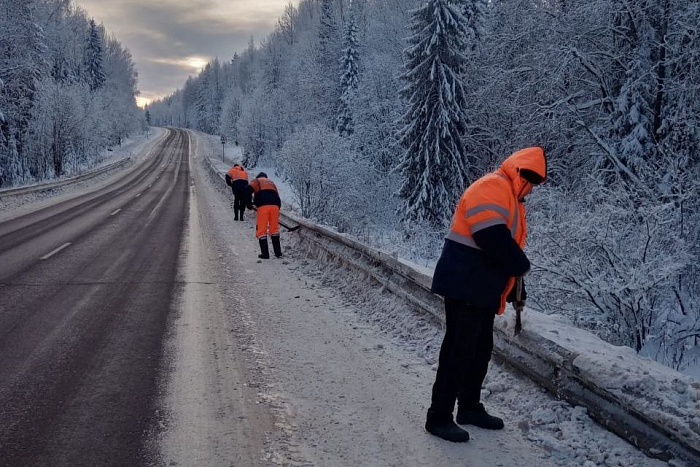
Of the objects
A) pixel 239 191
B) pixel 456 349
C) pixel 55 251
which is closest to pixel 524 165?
pixel 456 349

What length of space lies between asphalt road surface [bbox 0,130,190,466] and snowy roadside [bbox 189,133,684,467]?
1128 millimetres

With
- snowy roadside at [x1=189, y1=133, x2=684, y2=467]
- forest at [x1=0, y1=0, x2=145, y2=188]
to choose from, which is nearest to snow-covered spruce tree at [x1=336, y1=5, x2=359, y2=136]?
forest at [x1=0, y1=0, x2=145, y2=188]

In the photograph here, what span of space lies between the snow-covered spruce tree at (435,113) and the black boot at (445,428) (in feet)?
59.4

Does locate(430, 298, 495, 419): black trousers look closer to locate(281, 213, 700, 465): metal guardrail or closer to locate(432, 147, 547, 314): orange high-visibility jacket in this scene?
locate(432, 147, 547, 314): orange high-visibility jacket

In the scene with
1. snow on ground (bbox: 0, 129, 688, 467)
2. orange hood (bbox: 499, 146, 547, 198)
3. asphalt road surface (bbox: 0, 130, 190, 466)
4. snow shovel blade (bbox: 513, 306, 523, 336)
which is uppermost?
orange hood (bbox: 499, 146, 547, 198)

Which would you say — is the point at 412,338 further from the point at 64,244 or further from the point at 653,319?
the point at 64,244

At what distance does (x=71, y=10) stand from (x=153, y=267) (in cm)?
7854

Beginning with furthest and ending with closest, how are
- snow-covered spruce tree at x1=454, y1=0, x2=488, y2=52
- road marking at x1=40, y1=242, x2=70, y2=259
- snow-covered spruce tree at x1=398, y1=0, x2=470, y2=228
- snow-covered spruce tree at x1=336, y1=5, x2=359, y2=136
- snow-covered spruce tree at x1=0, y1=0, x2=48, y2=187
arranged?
snow-covered spruce tree at x1=336, y1=5, x2=359, y2=136 < snow-covered spruce tree at x1=0, y1=0, x2=48, y2=187 < snow-covered spruce tree at x1=454, y1=0, x2=488, y2=52 < snow-covered spruce tree at x1=398, y1=0, x2=470, y2=228 < road marking at x1=40, y1=242, x2=70, y2=259

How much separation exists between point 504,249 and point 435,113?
19951 millimetres

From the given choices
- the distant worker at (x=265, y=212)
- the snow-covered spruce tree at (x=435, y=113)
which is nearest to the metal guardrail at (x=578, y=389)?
the distant worker at (x=265, y=212)

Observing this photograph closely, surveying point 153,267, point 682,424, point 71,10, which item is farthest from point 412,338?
point 71,10

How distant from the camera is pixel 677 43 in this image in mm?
11344

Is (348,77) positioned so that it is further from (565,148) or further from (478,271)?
(478,271)

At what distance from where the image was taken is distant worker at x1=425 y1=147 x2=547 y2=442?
115 inches
